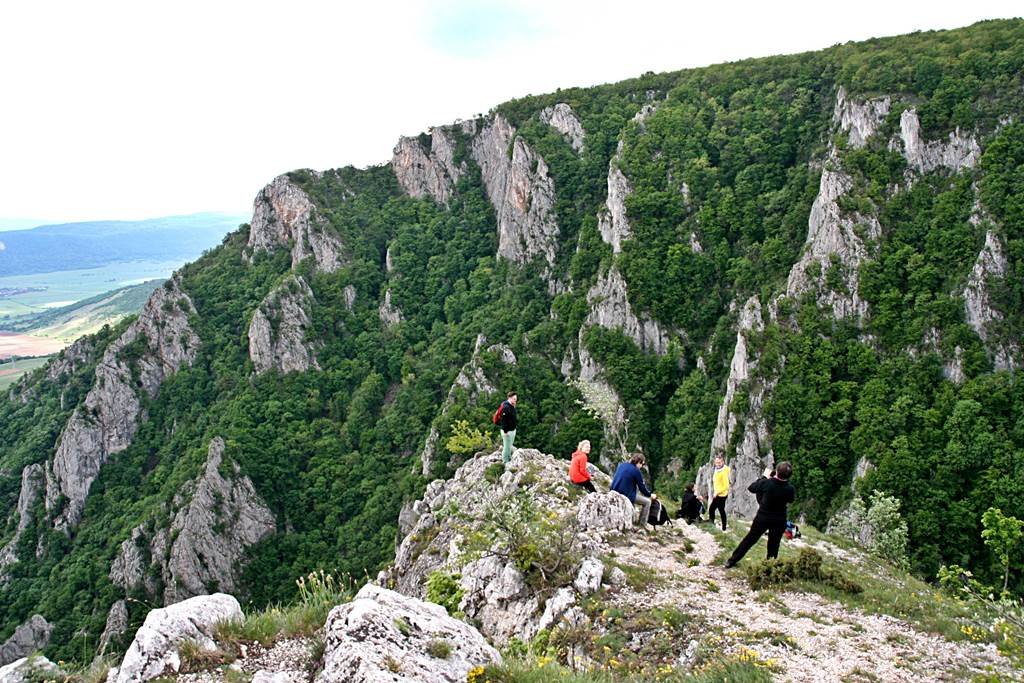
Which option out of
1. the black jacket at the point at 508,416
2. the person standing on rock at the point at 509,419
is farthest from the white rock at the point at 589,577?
the black jacket at the point at 508,416

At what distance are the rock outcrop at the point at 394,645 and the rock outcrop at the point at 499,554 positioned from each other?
4938 millimetres

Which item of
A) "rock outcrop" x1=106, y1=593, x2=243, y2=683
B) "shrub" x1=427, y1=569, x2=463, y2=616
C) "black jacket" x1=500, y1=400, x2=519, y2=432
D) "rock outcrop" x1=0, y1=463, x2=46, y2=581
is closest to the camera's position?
"rock outcrop" x1=106, y1=593, x2=243, y2=683

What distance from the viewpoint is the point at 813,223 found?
71312 mm

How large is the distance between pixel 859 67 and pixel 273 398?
98.0 meters

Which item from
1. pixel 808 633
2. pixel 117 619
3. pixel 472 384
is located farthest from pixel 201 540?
pixel 808 633

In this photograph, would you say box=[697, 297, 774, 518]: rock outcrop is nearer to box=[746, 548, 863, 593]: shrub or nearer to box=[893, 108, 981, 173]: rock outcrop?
box=[893, 108, 981, 173]: rock outcrop

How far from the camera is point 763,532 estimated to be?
15.4 metres

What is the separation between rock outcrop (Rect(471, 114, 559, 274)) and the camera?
10381 centimetres

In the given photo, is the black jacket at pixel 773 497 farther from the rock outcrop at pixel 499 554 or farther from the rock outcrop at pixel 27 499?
the rock outcrop at pixel 27 499

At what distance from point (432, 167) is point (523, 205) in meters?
29.1

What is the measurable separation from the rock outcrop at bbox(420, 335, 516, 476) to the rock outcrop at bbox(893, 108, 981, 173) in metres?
55.5

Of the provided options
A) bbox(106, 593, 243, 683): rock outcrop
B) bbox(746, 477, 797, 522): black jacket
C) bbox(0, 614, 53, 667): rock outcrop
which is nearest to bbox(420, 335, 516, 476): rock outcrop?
bbox(0, 614, 53, 667): rock outcrop

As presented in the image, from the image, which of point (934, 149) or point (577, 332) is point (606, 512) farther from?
point (577, 332)

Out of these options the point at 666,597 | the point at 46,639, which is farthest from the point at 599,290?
the point at 46,639
